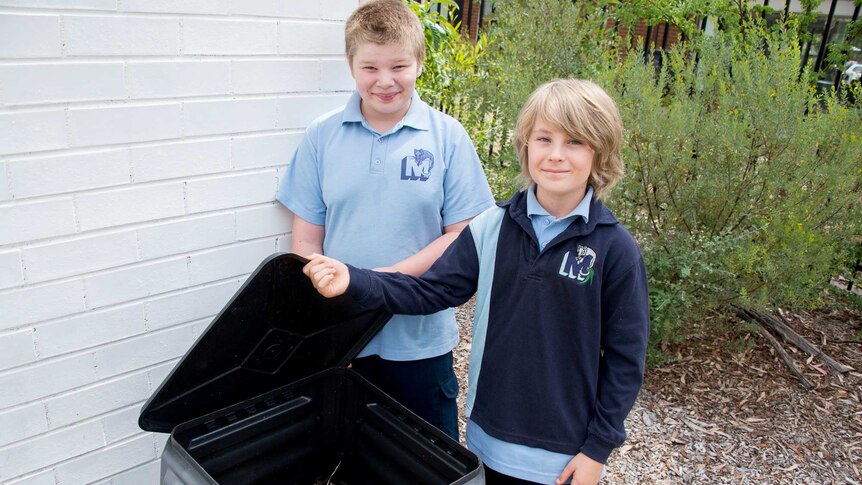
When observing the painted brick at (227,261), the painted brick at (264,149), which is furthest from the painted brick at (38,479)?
the painted brick at (264,149)

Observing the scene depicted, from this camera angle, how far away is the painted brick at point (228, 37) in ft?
6.55

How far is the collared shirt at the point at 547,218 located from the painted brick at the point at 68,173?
1185 mm

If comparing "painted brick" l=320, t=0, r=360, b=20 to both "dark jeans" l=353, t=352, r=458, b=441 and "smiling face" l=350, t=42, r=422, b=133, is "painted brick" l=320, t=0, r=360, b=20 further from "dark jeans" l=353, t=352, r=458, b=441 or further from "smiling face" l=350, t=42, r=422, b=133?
"dark jeans" l=353, t=352, r=458, b=441

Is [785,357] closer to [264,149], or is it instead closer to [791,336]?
[791,336]

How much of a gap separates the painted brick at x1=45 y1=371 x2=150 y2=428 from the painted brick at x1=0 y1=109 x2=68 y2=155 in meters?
0.76

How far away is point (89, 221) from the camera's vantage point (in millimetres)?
1916

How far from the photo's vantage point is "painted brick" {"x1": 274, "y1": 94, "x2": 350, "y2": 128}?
7.47 ft

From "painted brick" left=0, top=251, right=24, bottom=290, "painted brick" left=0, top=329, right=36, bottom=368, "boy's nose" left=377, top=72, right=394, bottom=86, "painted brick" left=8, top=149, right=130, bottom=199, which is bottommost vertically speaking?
"painted brick" left=0, top=329, right=36, bottom=368

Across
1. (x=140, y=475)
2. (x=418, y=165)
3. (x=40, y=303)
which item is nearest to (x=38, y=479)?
(x=140, y=475)

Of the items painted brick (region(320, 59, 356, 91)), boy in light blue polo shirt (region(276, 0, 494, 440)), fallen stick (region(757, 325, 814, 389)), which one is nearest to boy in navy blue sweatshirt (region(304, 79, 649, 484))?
boy in light blue polo shirt (region(276, 0, 494, 440))

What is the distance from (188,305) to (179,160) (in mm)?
496

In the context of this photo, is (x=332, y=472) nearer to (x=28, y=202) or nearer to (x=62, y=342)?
(x=62, y=342)

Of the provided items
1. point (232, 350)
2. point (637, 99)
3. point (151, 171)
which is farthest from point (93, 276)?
point (637, 99)

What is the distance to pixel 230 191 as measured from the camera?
2211 millimetres
